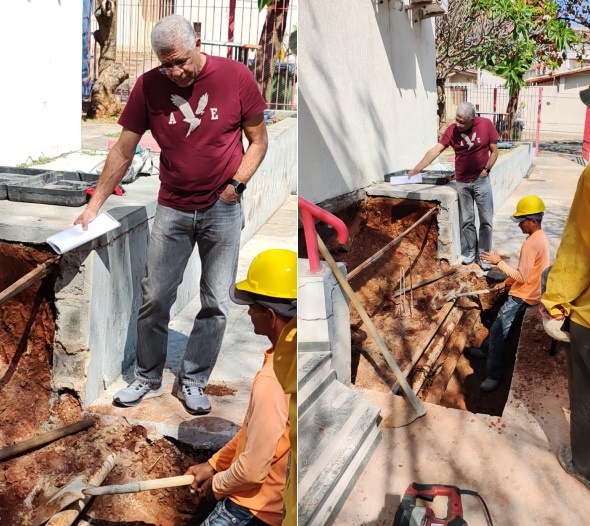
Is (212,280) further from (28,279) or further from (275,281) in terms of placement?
(275,281)

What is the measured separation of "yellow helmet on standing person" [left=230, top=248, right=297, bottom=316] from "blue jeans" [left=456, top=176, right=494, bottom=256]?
4845mm

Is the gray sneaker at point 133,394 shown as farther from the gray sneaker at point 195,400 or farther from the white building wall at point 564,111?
the white building wall at point 564,111

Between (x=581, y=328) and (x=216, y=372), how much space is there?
1.63 meters

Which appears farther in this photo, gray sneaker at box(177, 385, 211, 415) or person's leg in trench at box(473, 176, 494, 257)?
person's leg in trench at box(473, 176, 494, 257)

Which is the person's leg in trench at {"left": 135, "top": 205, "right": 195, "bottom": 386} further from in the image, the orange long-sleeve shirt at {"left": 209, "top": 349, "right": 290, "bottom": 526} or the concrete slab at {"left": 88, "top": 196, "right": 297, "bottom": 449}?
the orange long-sleeve shirt at {"left": 209, "top": 349, "right": 290, "bottom": 526}

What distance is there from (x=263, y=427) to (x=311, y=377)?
0.65ft

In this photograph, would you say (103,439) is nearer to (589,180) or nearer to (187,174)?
(187,174)

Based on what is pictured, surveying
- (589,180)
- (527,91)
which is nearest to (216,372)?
(589,180)

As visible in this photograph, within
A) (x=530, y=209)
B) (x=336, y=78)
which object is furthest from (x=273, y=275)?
(x=530, y=209)

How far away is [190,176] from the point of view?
8.11 feet

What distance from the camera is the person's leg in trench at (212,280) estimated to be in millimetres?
2564

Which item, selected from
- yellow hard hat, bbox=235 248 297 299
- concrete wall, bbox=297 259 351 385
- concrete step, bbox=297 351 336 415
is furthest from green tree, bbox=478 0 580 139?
yellow hard hat, bbox=235 248 297 299

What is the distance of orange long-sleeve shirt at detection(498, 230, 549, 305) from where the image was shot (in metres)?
3.95

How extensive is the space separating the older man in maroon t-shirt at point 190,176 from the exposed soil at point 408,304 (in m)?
0.83
